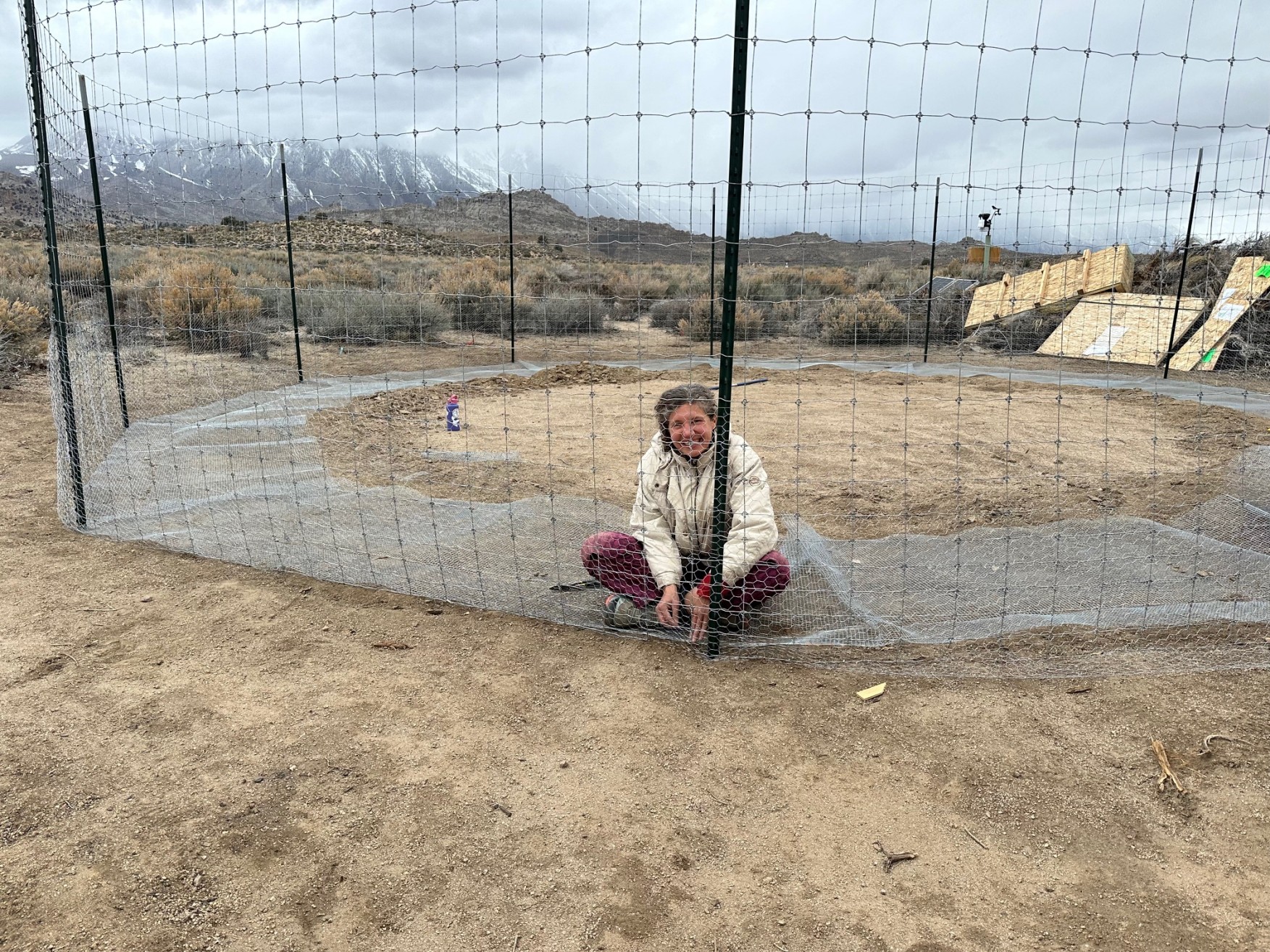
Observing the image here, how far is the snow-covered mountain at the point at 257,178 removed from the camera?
13.9 ft

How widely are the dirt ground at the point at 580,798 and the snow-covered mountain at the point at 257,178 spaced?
1.90 meters

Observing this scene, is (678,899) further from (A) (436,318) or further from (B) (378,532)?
(A) (436,318)

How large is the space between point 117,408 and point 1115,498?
7082 millimetres

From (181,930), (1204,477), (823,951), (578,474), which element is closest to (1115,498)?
(1204,477)

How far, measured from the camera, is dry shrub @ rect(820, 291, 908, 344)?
14.6 metres

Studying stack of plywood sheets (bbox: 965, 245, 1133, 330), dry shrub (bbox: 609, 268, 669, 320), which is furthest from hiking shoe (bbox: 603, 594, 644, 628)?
dry shrub (bbox: 609, 268, 669, 320)

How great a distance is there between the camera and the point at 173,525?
4.58 metres

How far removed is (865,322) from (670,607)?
41.0ft

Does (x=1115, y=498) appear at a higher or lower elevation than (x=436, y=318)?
lower

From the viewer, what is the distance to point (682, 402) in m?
3.22

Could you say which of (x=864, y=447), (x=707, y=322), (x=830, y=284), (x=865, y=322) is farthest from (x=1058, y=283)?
(x=864, y=447)

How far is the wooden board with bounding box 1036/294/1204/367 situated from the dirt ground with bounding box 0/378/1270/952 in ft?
35.8

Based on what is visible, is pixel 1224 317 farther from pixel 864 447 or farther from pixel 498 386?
pixel 498 386

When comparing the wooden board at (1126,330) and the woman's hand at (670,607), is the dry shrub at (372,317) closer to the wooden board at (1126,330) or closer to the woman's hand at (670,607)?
the wooden board at (1126,330)
